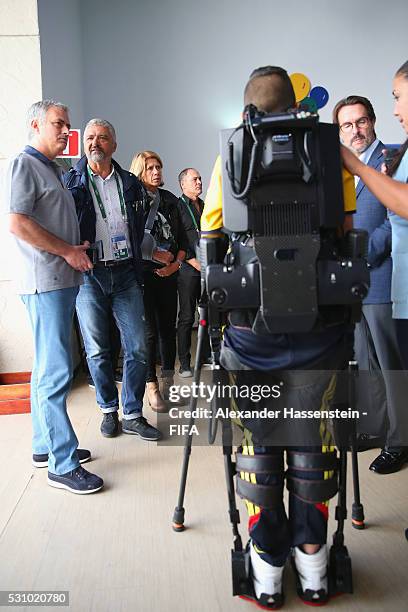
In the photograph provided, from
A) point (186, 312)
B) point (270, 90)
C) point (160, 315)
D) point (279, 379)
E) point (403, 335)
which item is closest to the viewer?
point (270, 90)

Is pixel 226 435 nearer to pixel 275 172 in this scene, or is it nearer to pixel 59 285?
pixel 275 172

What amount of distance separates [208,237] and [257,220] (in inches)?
7.1

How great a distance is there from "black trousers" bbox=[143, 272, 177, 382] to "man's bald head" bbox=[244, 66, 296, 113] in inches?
90.3

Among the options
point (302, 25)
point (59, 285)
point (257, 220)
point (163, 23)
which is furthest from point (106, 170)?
point (302, 25)

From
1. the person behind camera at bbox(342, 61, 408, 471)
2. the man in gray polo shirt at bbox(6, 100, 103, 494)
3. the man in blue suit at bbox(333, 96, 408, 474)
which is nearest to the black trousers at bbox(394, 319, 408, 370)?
the person behind camera at bbox(342, 61, 408, 471)

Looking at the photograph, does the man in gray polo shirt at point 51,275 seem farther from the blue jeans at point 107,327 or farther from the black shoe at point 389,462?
the black shoe at point 389,462

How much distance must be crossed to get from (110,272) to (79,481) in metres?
1.12

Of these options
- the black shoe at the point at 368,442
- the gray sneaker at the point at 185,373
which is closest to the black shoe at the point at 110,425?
the gray sneaker at the point at 185,373

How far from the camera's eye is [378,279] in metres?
2.63

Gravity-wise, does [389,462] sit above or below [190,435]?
below

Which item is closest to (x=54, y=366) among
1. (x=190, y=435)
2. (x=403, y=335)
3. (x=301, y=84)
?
(x=190, y=435)

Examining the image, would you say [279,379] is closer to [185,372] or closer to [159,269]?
[159,269]

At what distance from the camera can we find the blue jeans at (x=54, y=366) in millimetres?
2383

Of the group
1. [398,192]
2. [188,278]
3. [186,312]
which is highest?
[398,192]
